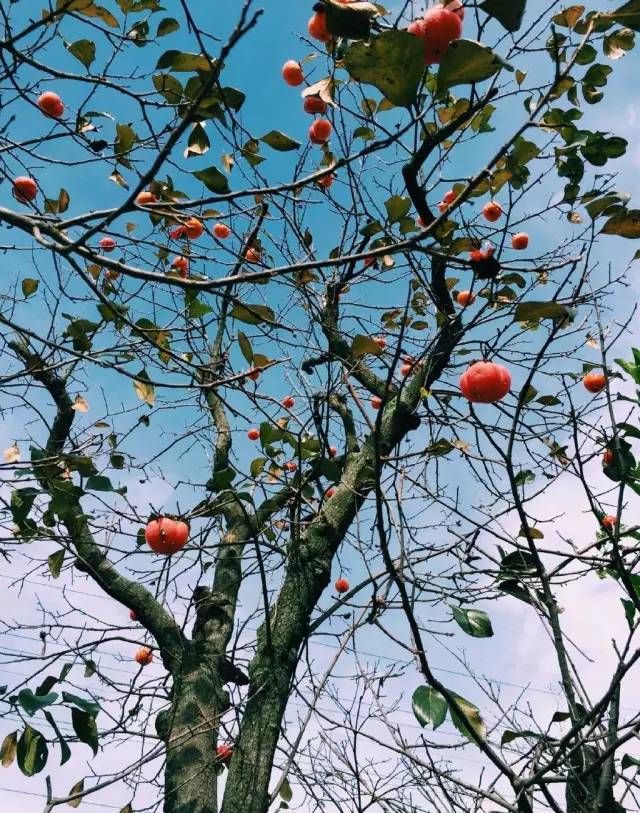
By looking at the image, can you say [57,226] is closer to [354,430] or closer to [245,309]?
[245,309]

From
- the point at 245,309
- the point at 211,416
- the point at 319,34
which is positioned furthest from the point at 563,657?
the point at 211,416

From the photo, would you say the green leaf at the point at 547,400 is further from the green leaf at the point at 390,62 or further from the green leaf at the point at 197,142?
the green leaf at the point at 390,62

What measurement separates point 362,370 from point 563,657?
1.88 m

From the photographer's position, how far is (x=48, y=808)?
1.30 meters

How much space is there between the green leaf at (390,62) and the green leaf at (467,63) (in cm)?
4

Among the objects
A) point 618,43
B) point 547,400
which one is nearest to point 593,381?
point 547,400

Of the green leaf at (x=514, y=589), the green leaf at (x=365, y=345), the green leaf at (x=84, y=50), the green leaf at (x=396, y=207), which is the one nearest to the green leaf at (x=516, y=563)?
the green leaf at (x=514, y=589)

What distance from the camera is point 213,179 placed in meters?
1.26

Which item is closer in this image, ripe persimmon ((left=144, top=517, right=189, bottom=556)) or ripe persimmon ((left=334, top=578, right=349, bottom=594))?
ripe persimmon ((left=144, top=517, right=189, bottom=556))

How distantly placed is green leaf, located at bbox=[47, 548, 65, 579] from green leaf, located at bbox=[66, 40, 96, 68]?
4.44ft

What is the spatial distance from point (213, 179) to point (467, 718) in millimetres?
1041

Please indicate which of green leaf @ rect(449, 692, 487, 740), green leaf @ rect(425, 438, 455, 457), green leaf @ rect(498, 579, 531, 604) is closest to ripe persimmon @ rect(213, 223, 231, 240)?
green leaf @ rect(425, 438, 455, 457)

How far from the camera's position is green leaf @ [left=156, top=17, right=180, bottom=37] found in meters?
1.62

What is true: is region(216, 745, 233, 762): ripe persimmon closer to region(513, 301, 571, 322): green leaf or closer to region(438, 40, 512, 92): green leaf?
region(513, 301, 571, 322): green leaf
